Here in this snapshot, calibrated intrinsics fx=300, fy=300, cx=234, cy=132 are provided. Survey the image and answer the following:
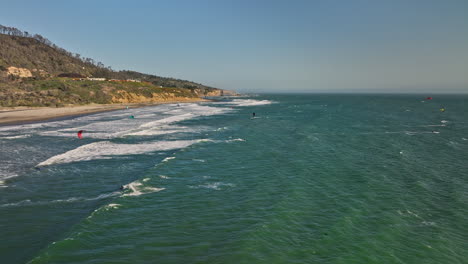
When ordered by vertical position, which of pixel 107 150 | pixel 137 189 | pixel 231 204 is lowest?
pixel 231 204

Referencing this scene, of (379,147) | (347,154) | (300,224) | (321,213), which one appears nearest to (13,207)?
(300,224)

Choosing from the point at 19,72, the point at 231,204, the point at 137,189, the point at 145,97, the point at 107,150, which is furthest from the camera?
the point at 145,97

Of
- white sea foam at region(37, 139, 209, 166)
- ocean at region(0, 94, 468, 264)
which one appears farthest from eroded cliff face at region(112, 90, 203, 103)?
ocean at region(0, 94, 468, 264)

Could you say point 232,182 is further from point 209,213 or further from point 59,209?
point 59,209

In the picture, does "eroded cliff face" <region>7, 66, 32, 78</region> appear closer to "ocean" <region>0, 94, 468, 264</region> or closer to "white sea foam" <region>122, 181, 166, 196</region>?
"ocean" <region>0, 94, 468, 264</region>

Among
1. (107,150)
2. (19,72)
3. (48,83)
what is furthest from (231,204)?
(19,72)

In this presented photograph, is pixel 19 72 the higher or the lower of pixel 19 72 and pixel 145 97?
the higher

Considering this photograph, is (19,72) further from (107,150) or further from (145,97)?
(107,150)
